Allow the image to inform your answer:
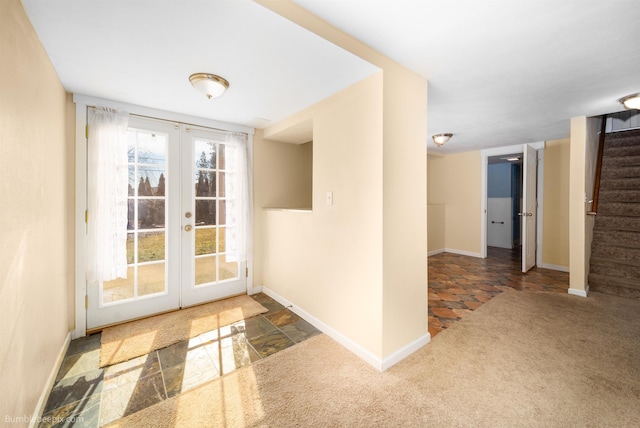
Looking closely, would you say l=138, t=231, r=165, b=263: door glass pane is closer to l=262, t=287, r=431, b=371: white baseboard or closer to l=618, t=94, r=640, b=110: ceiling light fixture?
l=262, t=287, r=431, b=371: white baseboard

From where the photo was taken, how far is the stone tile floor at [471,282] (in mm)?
2943

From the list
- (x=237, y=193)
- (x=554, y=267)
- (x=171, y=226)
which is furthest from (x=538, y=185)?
(x=171, y=226)

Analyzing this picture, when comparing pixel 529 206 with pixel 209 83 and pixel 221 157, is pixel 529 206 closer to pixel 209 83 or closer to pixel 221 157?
pixel 221 157

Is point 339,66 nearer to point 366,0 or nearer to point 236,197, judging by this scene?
point 366,0

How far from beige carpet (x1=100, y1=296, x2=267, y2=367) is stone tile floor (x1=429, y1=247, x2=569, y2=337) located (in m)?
2.08

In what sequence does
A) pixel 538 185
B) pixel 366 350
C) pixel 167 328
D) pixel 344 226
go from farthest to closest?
pixel 538 185 → pixel 167 328 → pixel 344 226 → pixel 366 350

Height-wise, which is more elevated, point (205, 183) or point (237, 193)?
point (205, 183)

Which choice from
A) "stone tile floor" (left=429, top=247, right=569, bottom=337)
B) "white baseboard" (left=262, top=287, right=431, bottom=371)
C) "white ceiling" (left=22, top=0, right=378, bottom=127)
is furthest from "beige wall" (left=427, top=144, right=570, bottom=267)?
"white ceiling" (left=22, top=0, right=378, bottom=127)

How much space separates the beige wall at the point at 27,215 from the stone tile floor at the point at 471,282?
2.83 meters

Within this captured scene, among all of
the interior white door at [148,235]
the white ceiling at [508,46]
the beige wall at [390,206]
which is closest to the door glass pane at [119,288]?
the interior white door at [148,235]

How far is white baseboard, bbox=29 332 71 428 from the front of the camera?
4.73 ft

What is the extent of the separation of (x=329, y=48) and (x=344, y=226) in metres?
1.32

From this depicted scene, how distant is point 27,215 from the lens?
1393mm

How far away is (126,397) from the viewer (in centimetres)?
167
